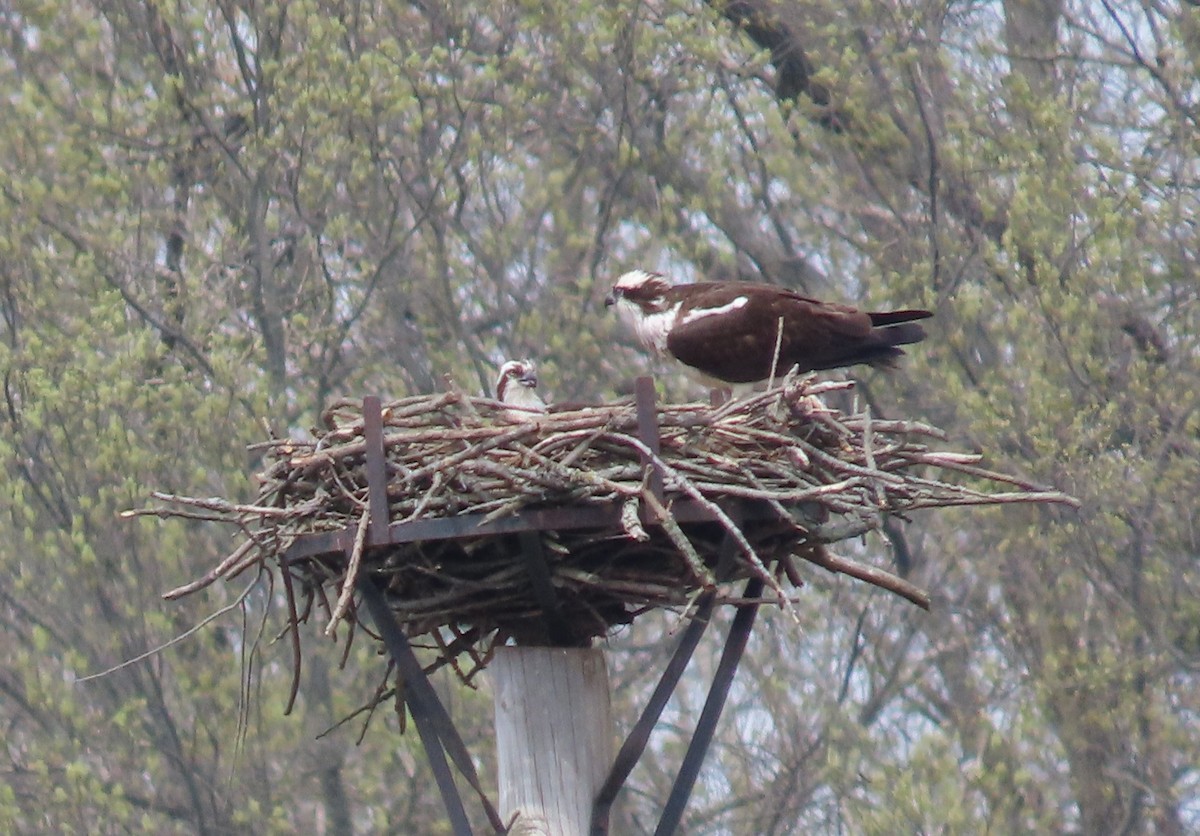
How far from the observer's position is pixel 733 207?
15992 mm

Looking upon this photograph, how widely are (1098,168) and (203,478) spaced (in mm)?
6573

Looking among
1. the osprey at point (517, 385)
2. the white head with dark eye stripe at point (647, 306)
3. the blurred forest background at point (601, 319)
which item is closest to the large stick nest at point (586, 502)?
the osprey at point (517, 385)

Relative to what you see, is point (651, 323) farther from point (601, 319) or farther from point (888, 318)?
point (601, 319)

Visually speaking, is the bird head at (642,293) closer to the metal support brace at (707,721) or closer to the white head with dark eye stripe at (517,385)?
A: the white head with dark eye stripe at (517,385)

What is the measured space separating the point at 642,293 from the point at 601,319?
7.81 meters

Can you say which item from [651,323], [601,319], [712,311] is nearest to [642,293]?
[651,323]

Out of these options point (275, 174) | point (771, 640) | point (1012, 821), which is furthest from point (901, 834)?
point (275, 174)

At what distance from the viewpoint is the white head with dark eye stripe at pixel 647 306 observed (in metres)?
7.36

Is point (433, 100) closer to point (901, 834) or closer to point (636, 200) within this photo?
point (636, 200)

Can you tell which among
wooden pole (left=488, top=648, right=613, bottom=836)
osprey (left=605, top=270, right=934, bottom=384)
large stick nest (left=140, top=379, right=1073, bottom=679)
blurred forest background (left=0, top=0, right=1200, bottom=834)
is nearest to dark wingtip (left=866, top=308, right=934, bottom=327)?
osprey (left=605, top=270, right=934, bottom=384)

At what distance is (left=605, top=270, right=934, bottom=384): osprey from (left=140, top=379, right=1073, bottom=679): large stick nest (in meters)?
1.37

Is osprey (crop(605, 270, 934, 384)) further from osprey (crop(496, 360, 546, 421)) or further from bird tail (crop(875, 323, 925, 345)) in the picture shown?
osprey (crop(496, 360, 546, 421))

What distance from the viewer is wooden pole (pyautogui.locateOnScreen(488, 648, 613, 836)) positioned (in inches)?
196

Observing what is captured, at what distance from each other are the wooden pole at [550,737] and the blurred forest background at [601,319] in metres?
7.90
